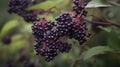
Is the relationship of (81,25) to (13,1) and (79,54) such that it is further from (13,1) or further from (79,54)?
(13,1)

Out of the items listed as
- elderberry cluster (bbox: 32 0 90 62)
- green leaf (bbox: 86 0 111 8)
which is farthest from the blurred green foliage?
elderberry cluster (bbox: 32 0 90 62)

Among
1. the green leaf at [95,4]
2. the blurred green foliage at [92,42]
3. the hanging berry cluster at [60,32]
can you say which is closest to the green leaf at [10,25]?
the blurred green foliage at [92,42]

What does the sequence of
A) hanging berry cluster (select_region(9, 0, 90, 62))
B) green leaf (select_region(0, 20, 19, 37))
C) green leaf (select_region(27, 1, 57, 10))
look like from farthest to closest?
green leaf (select_region(0, 20, 19, 37)), green leaf (select_region(27, 1, 57, 10)), hanging berry cluster (select_region(9, 0, 90, 62))

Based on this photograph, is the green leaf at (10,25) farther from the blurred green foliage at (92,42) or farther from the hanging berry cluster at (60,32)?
the hanging berry cluster at (60,32)

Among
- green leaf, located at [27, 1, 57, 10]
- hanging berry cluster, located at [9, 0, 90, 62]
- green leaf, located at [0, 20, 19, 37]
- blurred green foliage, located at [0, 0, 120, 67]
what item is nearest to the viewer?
hanging berry cluster, located at [9, 0, 90, 62]

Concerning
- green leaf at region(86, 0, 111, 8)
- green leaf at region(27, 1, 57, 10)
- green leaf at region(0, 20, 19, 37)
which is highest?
green leaf at region(86, 0, 111, 8)

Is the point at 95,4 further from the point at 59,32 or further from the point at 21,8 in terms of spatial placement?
the point at 21,8

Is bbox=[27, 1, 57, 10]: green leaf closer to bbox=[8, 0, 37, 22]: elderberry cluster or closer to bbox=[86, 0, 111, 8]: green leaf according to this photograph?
bbox=[8, 0, 37, 22]: elderberry cluster

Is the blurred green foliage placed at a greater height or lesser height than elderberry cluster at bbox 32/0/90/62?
lesser

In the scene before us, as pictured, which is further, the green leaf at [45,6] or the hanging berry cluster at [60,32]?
the green leaf at [45,6]

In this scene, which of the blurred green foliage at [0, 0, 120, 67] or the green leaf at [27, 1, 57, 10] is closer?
the blurred green foliage at [0, 0, 120, 67]
